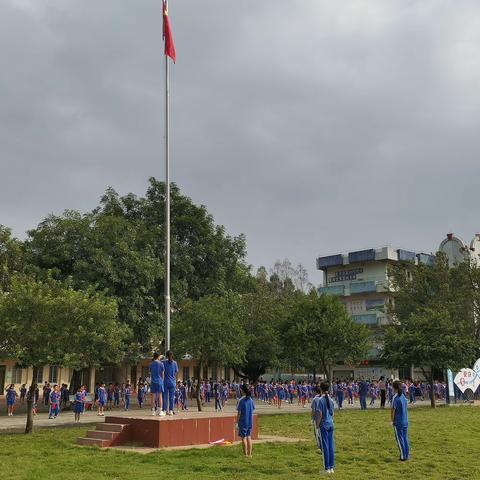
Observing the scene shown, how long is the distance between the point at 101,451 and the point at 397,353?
21119 millimetres

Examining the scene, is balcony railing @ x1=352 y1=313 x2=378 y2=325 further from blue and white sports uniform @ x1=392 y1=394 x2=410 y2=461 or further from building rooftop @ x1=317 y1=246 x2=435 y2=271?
blue and white sports uniform @ x1=392 y1=394 x2=410 y2=461

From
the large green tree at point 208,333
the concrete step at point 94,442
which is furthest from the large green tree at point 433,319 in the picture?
the concrete step at point 94,442

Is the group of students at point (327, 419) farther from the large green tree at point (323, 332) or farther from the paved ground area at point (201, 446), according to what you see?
the large green tree at point (323, 332)

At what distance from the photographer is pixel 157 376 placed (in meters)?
16.3

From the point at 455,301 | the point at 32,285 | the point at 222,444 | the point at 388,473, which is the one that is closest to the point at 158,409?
the point at 222,444

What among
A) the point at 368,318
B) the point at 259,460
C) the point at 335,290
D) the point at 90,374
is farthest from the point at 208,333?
the point at 335,290

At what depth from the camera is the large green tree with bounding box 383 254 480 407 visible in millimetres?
31844

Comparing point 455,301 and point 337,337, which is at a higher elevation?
point 455,301

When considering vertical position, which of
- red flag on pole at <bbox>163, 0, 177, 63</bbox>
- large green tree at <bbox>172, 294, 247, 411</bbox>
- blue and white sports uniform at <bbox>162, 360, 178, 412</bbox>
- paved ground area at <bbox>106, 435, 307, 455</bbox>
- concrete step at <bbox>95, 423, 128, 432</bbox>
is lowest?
paved ground area at <bbox>106, 435, 307, 455</bbox>

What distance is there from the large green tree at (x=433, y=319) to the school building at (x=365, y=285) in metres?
12.2

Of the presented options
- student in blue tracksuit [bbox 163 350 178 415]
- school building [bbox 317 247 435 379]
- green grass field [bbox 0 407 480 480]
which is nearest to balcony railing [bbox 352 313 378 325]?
school building [bbox 317 247 435 379]

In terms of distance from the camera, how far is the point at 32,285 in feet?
64.7

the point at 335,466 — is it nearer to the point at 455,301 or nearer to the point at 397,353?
the point at 397,353

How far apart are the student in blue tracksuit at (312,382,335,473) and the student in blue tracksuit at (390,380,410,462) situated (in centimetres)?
170
